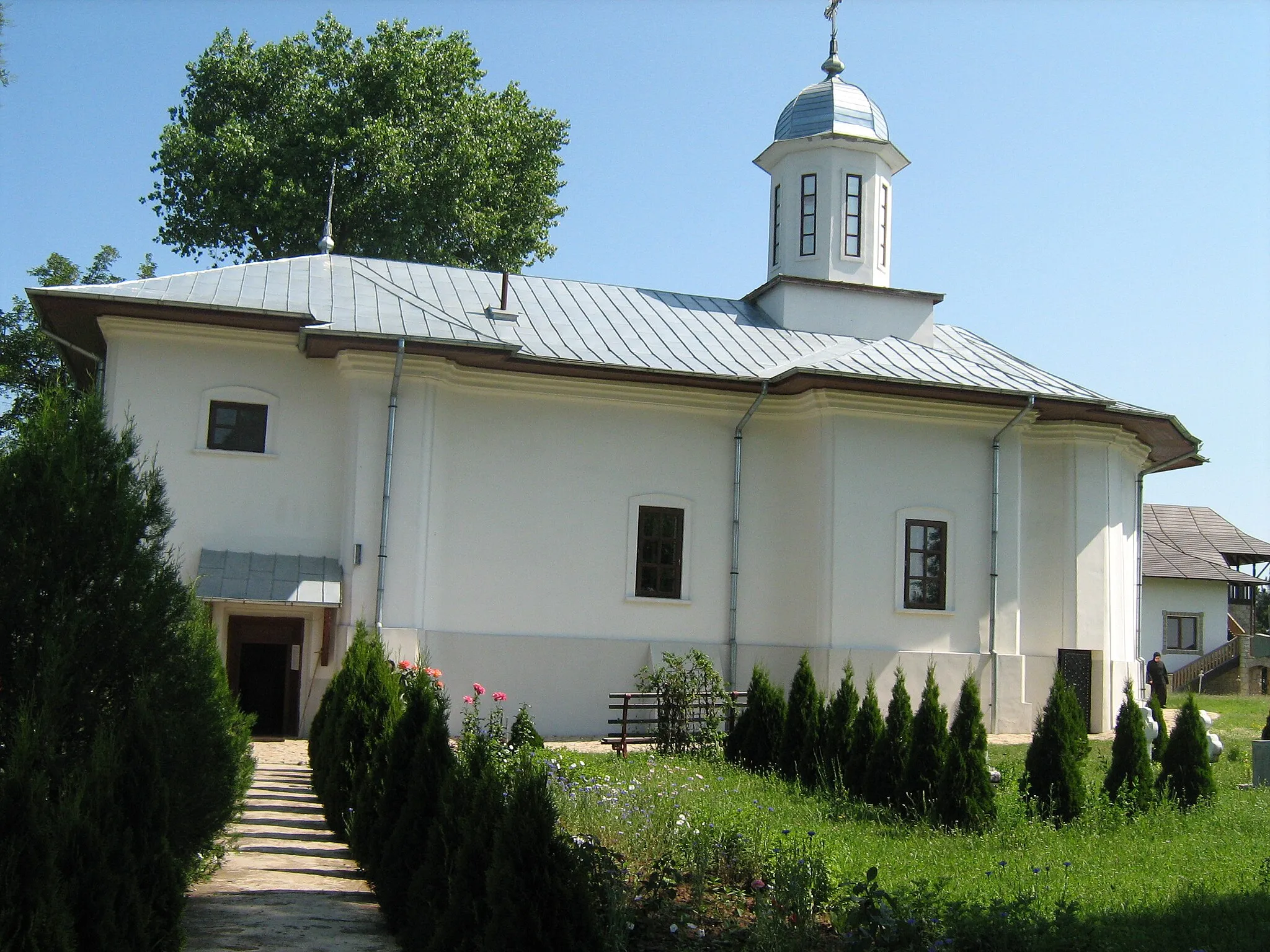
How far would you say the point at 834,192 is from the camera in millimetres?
21203

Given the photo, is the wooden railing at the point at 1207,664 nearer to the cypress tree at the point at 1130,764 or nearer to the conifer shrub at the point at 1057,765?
the cypress tree at the point at 1130,764

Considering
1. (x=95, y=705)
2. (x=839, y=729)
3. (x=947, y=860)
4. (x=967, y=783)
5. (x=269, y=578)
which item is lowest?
(x=947, y=860)

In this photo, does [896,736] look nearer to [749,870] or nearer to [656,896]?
[749,870]

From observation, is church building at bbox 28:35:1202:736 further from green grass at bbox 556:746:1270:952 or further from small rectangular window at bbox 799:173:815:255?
green grass at bbox 556:746:1270:952

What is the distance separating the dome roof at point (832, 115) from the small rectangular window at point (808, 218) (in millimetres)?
808

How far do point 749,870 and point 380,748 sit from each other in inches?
90.2

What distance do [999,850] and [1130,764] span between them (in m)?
2.56

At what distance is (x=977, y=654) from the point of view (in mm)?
17594

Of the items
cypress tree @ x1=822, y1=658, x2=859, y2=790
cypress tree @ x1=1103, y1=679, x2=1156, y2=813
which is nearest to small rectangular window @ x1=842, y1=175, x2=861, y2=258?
cypress tree @ x1=822, y1=658, x2=859, y2=790

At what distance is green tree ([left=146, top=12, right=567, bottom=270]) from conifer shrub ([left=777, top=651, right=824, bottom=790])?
60.1 ft

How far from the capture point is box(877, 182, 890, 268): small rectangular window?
21.4 metres

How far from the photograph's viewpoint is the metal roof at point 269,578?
49.7 ft

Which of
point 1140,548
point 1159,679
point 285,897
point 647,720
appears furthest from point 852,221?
point 285,897

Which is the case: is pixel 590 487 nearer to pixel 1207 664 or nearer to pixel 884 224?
pixel 884 224
